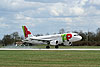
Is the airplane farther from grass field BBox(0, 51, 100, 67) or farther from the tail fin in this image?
grass field BBox(0, 51, 100, 67)

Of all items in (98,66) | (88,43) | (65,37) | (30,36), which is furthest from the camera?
(88,43)

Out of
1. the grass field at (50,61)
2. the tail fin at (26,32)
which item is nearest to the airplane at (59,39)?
the tail fin at (26,32)

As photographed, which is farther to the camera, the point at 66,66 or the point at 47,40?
the point at 47,40

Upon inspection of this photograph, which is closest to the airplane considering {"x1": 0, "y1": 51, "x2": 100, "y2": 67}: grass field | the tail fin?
the tail fin

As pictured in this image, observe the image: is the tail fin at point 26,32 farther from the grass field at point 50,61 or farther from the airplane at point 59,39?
the grass field at point 50,61

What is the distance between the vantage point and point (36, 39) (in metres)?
73.9

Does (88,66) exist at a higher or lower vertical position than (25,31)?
lower

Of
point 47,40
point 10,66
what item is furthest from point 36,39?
point 10,66

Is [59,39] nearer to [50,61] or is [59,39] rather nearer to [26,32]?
[26,32]

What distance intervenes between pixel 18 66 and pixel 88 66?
6125 millimetres

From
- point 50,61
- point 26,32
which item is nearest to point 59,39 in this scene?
point 26,32

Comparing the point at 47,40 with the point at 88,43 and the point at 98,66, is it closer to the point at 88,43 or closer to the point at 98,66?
the point at 88,43

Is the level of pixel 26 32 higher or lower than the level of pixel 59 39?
higher

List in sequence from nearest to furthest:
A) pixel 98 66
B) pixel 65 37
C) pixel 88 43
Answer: pixel 98 66 → pixel 65 37 → pixel 88 43
